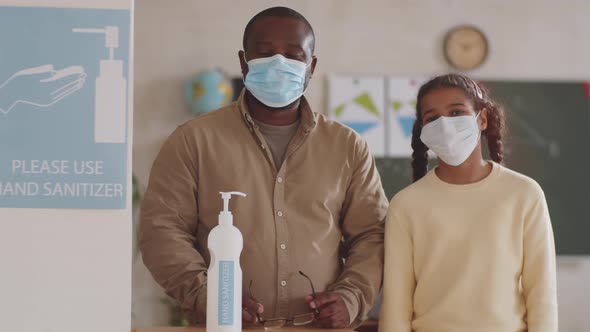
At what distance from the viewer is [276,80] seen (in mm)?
1950

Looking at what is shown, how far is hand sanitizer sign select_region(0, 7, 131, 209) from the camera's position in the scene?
51.9 inches

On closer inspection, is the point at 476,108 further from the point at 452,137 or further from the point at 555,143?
the point at 555,143

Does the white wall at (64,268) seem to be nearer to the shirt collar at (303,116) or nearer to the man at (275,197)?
the man at (275,197)

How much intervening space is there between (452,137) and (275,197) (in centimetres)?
47

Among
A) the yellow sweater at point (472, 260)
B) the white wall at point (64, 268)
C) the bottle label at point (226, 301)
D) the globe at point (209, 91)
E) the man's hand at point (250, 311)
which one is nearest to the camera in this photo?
the white wall at point (64, 268)

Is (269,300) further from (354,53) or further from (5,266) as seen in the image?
(354,53)

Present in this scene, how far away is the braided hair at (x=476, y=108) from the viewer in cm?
201

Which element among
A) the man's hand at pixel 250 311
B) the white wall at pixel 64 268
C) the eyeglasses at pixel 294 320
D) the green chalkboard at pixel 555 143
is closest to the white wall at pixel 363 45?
the green chalkboard at pixel 555 143

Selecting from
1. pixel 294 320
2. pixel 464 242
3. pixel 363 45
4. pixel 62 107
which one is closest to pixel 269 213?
pixel 294 320

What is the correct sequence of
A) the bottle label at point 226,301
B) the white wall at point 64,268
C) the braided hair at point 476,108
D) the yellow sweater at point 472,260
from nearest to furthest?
the white wall at point 64,268
the bottle label at point 226,301
the yellow sweater at point 472,260
the braided hair at point 476,108

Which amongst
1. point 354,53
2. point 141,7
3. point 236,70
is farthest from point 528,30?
point 141,7

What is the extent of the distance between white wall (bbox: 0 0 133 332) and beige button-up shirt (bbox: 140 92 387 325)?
0.51 m

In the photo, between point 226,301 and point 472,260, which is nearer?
point 226,301

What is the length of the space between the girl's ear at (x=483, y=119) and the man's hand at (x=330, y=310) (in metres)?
0.61
